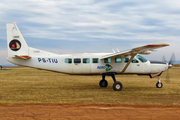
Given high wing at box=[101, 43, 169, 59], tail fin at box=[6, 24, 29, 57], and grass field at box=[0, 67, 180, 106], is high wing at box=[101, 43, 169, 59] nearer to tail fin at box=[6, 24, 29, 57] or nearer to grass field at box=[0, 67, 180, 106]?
grass field at box=[0, 67, 180, 106]

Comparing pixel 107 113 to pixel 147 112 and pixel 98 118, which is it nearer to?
pixel 98 118

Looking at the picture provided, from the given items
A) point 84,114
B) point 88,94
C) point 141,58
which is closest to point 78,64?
point 88,94

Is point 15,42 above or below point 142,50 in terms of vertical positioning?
above

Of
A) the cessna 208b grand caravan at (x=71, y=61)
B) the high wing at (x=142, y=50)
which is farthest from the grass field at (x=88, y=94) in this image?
the high wing at (x=142, y=50)

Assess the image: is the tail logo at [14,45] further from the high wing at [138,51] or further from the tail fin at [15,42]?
the high wing at [138,51]

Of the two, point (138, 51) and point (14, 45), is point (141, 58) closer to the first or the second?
point (138, 51)

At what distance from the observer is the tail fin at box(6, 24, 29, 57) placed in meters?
16.2

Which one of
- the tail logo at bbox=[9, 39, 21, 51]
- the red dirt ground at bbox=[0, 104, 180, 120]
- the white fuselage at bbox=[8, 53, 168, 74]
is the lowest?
the red dirt ground at bbox=[0, 104, 180, 120]

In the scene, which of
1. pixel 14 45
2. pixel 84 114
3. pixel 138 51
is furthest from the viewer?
pixel 14 45

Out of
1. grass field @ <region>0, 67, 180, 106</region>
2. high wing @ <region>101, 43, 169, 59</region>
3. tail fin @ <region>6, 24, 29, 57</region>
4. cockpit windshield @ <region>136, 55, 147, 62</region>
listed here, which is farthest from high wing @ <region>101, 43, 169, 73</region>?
tail fin @ <region>6, 24, 29, 57</region>

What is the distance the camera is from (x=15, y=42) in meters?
16.4

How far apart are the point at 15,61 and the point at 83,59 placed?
557 centimetres

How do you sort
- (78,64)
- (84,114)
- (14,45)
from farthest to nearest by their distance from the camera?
(78,64), (14,45), (84,114)

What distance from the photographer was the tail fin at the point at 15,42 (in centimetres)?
1623
